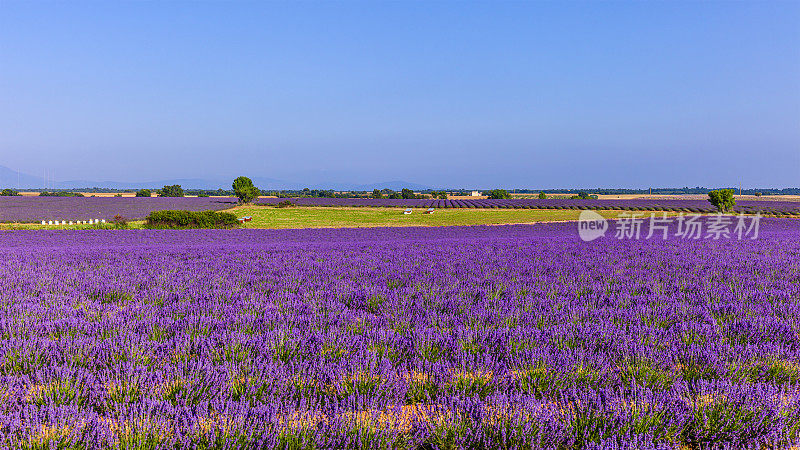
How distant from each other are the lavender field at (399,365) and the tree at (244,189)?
61.3 m

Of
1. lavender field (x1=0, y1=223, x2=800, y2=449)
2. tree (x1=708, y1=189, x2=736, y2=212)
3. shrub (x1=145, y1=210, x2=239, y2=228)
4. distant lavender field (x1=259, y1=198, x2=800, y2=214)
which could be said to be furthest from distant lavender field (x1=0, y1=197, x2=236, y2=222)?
tree (x1=708, y1=189, x2=736, y2=212)

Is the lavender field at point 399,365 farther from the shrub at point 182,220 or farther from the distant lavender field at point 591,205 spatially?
the distant lavender field at point 591,205

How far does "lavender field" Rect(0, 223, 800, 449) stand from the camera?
1.87 m

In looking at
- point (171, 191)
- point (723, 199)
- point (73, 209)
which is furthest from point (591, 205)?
point (171, 191)

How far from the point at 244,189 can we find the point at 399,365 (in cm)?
6494

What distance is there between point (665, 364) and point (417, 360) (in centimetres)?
154

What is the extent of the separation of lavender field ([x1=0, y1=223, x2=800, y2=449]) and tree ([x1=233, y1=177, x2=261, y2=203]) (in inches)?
2413

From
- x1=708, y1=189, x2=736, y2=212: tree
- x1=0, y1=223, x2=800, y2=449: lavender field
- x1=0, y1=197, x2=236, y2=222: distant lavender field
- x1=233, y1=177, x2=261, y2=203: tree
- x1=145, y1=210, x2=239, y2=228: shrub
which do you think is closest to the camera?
x1=0, y1=223, x2=800, y2=449: lavender field

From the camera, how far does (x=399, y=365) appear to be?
2627 millimetres

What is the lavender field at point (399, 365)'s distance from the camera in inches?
73.5

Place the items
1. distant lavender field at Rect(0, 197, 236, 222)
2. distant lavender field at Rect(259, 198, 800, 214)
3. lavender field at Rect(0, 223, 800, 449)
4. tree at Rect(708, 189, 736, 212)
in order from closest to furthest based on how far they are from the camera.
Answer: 1. lavender field at Rect(0, 223, 800, 449)
2. distant lavender field at Rect(0, 197, 236, 222)
3. tree at Rect(708, 189, 736, 212)
4. distant lavender field at Rect(259, 198, 800, 214)

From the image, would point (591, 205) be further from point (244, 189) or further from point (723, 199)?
point (244, 189)

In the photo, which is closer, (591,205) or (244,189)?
(591,205)

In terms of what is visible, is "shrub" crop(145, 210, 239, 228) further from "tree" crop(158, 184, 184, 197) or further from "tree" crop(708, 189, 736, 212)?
"tree" crop(158, 184, 184, 197)
